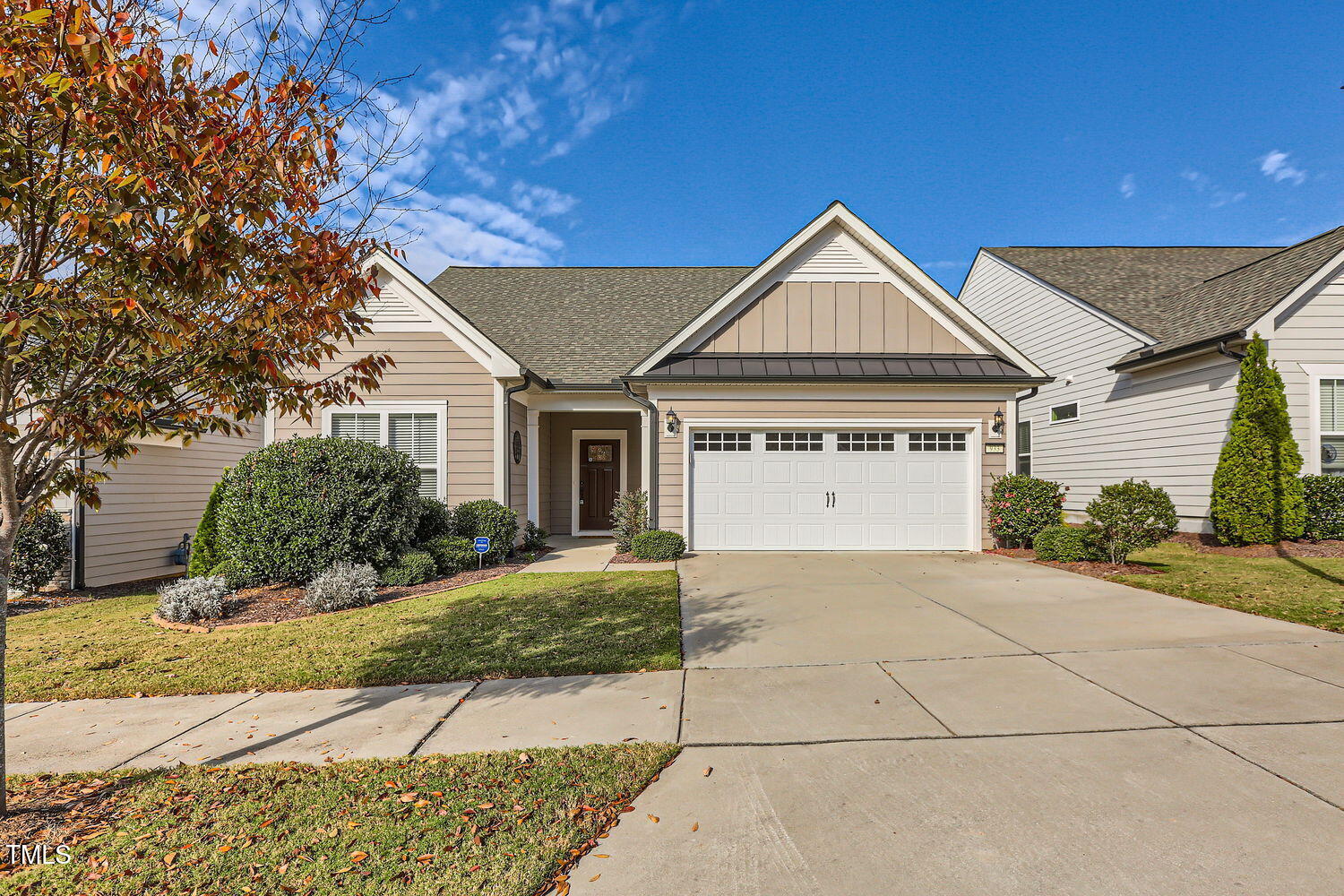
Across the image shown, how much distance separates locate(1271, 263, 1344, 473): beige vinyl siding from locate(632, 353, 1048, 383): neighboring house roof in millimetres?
4014

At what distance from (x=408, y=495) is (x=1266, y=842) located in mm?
9313

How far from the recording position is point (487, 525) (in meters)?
10.9

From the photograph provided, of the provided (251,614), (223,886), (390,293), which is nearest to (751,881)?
(223,886)

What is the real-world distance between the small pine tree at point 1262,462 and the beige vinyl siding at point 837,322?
179 inches

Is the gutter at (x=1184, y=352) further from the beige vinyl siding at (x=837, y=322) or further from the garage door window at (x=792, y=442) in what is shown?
the garage door window at (x=792, y=442)

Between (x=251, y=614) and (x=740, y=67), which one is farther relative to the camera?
(x=740, y=67)

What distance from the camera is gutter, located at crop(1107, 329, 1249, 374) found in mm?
11008

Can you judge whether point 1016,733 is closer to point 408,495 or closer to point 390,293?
point 408,495

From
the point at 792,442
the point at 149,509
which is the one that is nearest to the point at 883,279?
the point at 792,442

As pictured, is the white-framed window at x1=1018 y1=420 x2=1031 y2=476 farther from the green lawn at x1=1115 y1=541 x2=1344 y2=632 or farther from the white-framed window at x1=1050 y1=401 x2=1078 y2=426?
the green lawn at x1=1115 y1=541 x2=1344 y2=632

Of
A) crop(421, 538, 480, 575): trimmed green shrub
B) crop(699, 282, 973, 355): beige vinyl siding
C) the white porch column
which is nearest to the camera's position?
crop(421, 538, 480, 575): trimmed green shrub

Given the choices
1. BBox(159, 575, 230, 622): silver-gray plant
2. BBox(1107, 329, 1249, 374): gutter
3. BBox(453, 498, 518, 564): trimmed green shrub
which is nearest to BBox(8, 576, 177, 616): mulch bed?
BBox(159, 575, 230, 622): silver-gray plant

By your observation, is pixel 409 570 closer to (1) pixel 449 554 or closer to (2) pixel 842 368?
(1) pixel 449 554

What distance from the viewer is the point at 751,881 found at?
252cm
